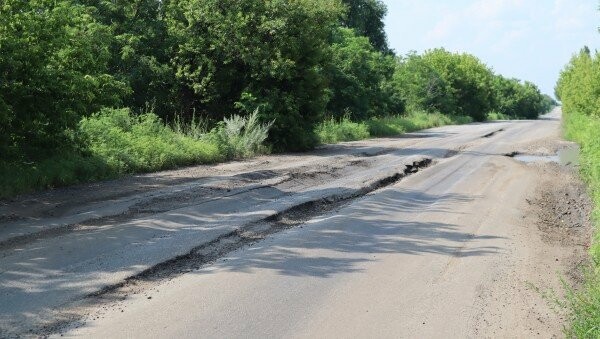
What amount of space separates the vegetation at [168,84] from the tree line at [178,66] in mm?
43

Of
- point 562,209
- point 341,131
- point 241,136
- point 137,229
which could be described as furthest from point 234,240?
point 341,131

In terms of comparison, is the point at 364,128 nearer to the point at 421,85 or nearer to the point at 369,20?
the point at 421,85

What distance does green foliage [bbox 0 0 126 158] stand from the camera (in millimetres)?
12461

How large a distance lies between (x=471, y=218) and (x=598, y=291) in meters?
5.15

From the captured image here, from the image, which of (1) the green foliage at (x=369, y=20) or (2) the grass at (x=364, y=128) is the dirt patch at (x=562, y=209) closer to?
(2) the grass at (x=364, y=128)

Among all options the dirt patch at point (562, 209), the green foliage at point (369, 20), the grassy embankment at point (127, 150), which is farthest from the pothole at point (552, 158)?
the green foliage at point (369, 20)

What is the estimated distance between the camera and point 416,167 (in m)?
20.2

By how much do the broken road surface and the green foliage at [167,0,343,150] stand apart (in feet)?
32.1

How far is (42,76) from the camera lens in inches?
511

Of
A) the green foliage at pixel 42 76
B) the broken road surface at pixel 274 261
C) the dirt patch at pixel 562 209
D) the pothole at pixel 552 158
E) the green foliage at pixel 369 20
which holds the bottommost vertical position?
the dirt patch at pixel 562 209

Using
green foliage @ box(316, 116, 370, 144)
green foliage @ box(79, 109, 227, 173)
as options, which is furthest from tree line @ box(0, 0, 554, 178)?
green foliage @ box(316, 116, 370, 144)

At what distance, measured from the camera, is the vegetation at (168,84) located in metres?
13.1

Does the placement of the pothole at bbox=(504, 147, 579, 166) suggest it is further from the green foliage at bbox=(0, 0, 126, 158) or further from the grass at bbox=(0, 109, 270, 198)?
the green foliage at bbox=(0, 0, 126, 158)

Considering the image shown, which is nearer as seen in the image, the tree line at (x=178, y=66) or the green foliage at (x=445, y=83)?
the tree line at (x=178, y=66)
